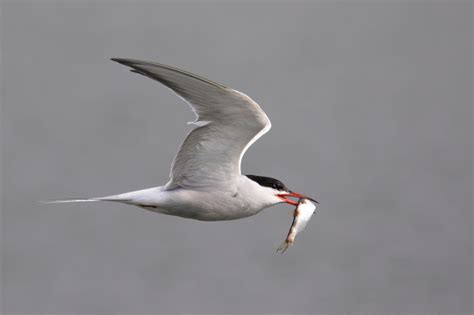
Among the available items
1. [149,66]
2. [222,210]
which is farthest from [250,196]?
[149,66]

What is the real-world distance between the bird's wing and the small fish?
0.55 m

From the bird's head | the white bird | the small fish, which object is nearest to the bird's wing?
the white bird

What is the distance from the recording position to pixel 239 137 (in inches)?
214

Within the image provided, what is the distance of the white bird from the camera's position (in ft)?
17.3

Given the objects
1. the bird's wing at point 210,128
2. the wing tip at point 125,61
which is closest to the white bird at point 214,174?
the bird's wing at point 210,128

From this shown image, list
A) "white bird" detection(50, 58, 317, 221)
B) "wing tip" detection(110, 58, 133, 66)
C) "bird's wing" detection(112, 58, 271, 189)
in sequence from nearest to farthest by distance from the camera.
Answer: "wing tip" detection(110, 58, 133, 66)
"bird's wing" detection(112, 58, 271, 189)
"white bird" detection(50, 58, 317, 221)

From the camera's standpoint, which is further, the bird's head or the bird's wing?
the bird's head

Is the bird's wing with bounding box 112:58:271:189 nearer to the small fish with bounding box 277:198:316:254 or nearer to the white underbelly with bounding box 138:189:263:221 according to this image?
the white underbelly with bounding box 138:189:263:221

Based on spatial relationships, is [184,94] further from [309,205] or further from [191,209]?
[309,205]

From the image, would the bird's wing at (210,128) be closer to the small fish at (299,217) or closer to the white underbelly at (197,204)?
the white underbelly at (197,204)

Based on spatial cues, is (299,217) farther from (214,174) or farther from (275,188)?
(214,174)

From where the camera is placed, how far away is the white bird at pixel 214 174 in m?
5.28

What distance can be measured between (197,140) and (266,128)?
0.46m

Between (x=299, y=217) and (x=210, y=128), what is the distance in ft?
3.22
